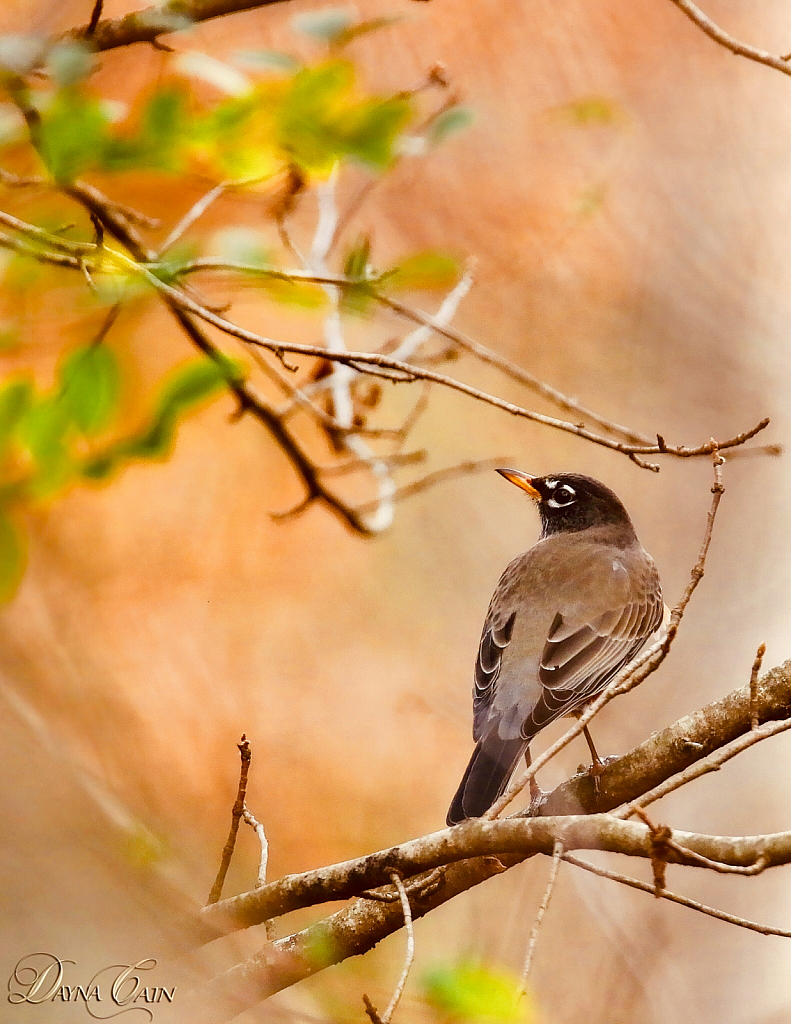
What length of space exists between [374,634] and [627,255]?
2847 millimetres

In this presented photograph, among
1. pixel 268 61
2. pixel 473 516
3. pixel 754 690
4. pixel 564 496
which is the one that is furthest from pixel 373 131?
pixel 473 516

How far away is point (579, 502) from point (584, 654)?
3.54ft

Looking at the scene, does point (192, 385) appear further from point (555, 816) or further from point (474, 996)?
point (474, 996)

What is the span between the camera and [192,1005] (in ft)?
6.98

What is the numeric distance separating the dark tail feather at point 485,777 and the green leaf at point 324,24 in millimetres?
1812

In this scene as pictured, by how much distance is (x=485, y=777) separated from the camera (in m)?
2.83

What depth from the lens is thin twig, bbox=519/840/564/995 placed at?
1.64 metres

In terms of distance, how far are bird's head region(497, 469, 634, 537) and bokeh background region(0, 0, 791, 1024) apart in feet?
2.85

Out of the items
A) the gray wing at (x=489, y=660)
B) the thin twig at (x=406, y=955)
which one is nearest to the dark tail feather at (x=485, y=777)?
the gray wing at (x=489, y=660)

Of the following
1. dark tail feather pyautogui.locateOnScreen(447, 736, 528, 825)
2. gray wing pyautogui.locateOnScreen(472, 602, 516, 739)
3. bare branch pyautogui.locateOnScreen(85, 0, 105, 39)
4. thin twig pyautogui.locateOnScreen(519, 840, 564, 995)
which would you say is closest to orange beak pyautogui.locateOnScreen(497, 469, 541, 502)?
gray wing pyautogui.locateOnScreen(472, 602, 516, 739)

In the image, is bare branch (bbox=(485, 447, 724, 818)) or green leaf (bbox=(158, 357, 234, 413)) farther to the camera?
green leaf (bbox=(158, 357, 234, 413))

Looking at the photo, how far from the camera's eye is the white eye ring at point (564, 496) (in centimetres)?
433

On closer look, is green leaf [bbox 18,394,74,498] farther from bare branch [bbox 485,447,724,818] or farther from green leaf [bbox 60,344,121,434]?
bare branch [bbox 485,447,724,818]
